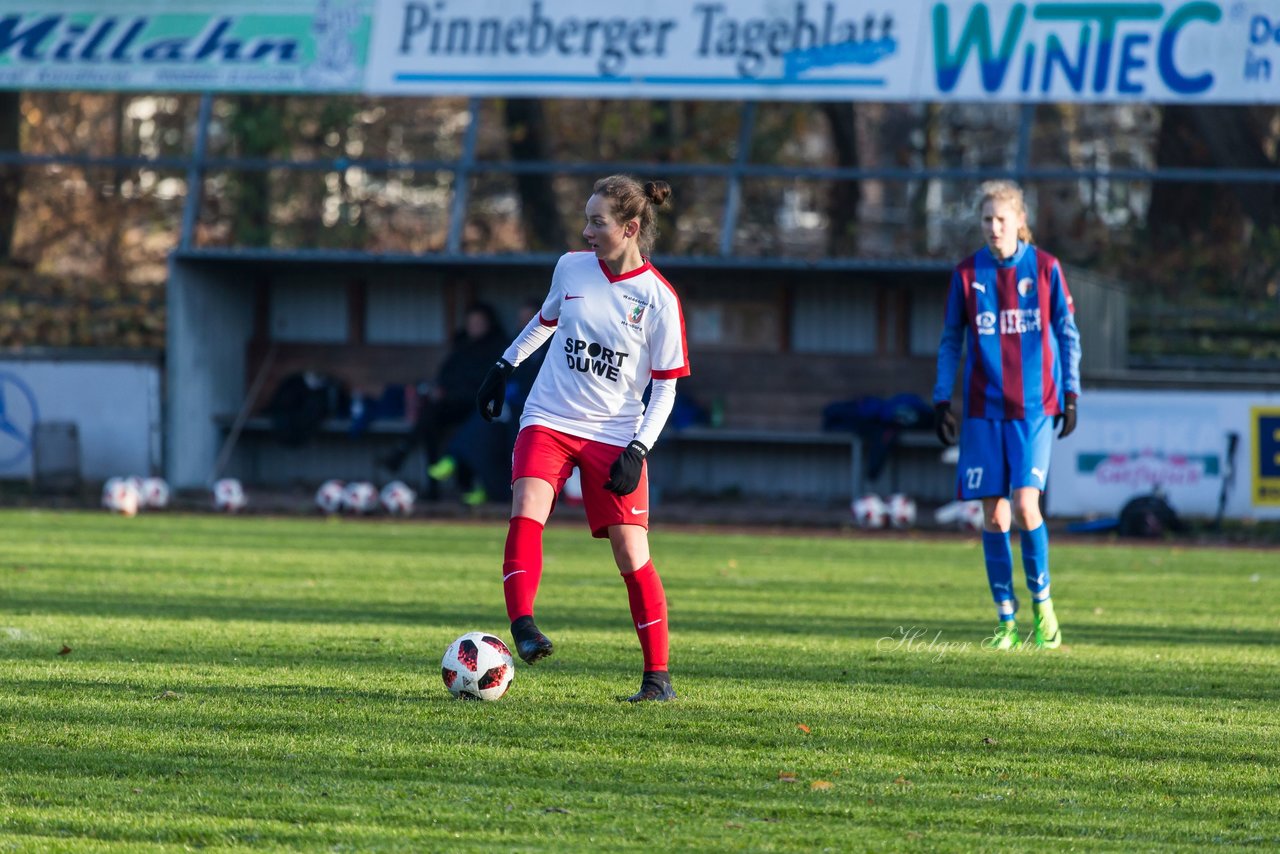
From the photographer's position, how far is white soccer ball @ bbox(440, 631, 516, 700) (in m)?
6.23

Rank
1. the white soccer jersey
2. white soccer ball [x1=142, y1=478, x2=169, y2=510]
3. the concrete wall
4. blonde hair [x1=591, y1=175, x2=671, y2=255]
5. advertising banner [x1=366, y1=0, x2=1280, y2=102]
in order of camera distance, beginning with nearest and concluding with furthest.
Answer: blonde hair [x1=591, y1=175, x2=671, y2=255] → the white soccer jersey → advertising banner [x1=366, y1=0, x2=1280, y2=102] → white soccer ball [x1=142, y1=478, x2=169, y2=510] → the concrete wall

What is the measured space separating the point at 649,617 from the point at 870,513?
39.6ft

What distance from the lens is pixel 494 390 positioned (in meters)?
6.64

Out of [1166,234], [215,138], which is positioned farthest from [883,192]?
[215,138]

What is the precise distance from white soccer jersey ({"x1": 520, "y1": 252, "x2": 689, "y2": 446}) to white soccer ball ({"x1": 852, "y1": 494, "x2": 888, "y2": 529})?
11997 mm

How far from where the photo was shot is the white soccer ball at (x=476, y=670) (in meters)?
6.23

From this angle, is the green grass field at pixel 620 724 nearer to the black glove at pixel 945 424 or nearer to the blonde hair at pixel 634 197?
the black glove at pixel 945 424

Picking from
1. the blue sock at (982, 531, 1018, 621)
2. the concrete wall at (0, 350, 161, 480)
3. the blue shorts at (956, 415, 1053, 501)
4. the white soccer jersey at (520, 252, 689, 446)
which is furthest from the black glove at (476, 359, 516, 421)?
the concrete wall at (0, 350, 161, 480)

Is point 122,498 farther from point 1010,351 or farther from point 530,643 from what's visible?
point 530,643

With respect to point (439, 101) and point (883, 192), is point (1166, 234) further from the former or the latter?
point (439, 101)

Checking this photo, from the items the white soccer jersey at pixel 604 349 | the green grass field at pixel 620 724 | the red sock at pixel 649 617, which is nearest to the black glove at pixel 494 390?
the white soccer jersey at pixel 604 349

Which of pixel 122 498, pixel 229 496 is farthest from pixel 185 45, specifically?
pixel 122 498

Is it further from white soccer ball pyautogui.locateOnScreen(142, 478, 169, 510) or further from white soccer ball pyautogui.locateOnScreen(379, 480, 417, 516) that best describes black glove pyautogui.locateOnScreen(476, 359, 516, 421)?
white soccer ball pyautogui.locateOnScreen(142, 478, 169, 510)

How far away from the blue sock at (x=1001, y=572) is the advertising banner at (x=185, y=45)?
1325 cm
